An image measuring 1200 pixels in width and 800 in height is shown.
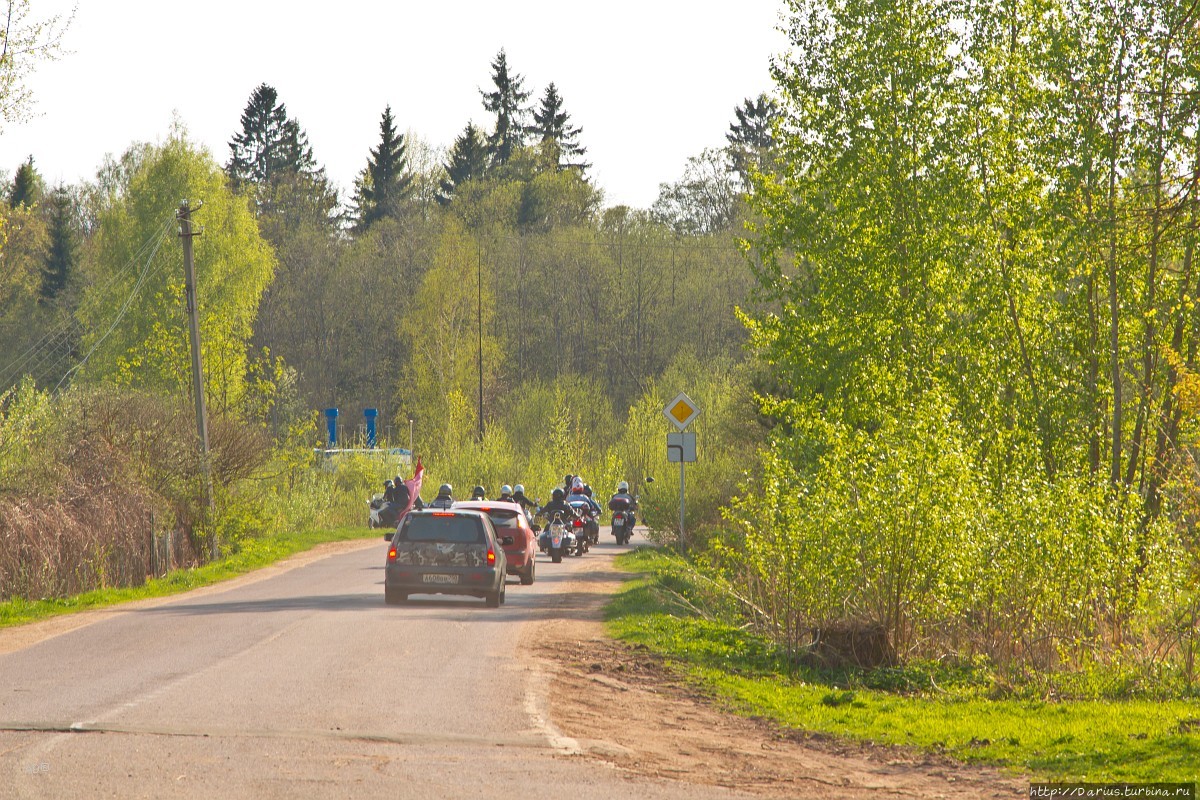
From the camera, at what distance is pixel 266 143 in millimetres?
88875

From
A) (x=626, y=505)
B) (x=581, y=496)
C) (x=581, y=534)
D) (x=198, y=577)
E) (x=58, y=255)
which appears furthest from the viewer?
(x=58, y=255)

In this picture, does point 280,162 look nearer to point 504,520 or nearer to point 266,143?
point 266,143

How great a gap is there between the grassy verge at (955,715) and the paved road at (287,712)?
87.1 inches

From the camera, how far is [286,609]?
21.3 meters

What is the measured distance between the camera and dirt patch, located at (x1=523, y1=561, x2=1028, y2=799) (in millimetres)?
9797

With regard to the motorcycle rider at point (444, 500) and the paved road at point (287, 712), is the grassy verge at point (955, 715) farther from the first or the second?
the motorcycle rider at point (444, 500)

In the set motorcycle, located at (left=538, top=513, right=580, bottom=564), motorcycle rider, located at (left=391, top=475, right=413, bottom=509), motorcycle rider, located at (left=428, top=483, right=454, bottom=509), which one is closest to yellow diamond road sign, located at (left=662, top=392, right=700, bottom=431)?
motorcycle rider, located at (left=428, top=483, right=454, bottom=509)

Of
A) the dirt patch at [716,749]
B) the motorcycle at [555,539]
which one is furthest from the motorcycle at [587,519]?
the dirt patch at [716,749]

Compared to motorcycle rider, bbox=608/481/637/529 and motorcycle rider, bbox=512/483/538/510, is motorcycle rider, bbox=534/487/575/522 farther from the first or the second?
motorcycle rider, bbox=608/481/637/529

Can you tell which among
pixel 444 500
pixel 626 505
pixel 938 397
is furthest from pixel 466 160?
pixel 938 397

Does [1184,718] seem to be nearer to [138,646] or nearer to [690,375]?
[138,646]

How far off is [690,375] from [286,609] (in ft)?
169

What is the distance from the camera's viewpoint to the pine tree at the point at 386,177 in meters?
86.0

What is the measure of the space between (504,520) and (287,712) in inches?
613
